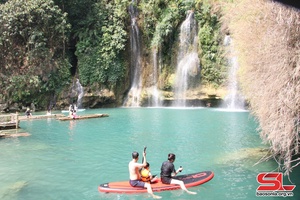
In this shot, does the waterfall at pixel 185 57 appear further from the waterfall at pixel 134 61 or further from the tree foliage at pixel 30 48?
the tree foliage at pixel 30 48

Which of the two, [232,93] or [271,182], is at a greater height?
[232,93]

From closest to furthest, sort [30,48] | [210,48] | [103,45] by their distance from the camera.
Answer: [210,48]
[30,48]
[103,45]

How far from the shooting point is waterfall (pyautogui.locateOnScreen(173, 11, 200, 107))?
31.2 meters

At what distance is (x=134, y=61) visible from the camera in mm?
34656

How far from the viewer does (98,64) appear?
32625 millimetres

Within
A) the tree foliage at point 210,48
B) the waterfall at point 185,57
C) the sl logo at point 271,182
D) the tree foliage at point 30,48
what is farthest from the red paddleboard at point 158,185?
the tree foliage at point 30,48

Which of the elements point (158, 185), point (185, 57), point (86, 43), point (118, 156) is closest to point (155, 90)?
point (185, 57)

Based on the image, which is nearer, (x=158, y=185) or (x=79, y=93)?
(x=158, y=185)

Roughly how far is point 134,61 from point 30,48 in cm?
1119

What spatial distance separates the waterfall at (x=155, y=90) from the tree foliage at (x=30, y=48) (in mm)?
9523

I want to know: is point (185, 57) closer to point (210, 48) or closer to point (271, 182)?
point (210, 48)

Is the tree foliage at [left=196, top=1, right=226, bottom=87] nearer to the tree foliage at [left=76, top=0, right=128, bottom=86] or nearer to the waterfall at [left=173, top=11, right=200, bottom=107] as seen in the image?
the waterfall at [left=173, top=11, right=200, bottom=107]

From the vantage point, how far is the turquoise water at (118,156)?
8672 mm

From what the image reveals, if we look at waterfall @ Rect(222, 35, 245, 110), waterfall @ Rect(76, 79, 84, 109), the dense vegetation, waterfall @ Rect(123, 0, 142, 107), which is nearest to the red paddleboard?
waterfall @ Rect(222, 35, 245, 110)
